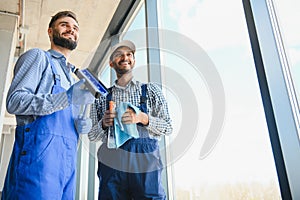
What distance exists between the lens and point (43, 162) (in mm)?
880

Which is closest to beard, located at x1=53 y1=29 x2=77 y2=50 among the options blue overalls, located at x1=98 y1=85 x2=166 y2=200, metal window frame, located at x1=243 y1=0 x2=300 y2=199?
blue overalls, located at x1=98 y1=85 x2=166 y2=200

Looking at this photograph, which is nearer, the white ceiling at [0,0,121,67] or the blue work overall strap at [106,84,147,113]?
the blue work overall strap at [106,84,147,113]

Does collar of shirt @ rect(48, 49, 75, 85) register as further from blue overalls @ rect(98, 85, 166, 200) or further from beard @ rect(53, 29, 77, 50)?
blue overalls @ rect(98, 85, 166, 200)

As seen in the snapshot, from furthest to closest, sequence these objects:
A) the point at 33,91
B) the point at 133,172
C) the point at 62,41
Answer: the point at 62,41
the point at 133,172
the point at 33,91

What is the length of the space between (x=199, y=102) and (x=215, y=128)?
22 centimetres

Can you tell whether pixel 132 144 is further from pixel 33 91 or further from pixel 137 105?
pixel 33 91

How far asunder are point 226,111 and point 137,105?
0.43 meters

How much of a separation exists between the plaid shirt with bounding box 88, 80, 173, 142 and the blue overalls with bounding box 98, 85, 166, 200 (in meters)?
0.07

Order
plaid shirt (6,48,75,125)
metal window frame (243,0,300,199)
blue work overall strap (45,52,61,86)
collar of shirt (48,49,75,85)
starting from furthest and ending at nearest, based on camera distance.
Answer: collar of shirt (48,49,75,85) → blue work overall strap (45,52,61,86) → plaid shirt (6,48,75,125) → metal window frame (243,0,300,199)

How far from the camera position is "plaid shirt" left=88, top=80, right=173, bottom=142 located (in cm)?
120

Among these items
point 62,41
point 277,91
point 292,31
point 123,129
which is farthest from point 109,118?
point 292,31

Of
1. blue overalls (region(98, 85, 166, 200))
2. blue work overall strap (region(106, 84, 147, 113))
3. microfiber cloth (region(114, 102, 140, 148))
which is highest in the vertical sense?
blue work overall strap (region(106, 84, 147, 113))

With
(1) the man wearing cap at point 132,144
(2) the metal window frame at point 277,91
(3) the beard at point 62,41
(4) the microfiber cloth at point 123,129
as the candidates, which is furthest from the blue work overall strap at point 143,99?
(2) the metal window frame at point 277,91

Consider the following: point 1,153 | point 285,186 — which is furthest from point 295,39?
point 1,153
